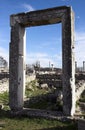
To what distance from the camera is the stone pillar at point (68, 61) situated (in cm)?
929

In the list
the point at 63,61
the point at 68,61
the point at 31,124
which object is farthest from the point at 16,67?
the point at 31,124

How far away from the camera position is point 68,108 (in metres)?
9.21

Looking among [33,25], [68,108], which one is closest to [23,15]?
[33,25]

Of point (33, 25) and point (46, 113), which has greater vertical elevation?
point (33, 25)

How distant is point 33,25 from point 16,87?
3023 millimetres

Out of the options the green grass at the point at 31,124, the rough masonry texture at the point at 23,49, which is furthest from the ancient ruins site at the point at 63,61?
the green grass at the point at 31,124

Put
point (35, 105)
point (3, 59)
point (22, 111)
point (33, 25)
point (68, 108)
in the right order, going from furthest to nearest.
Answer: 1. point (3, 59)
2. point (35, 105)
3. point (33, 25)
4. point (22, 111)
5. point (68, 108)

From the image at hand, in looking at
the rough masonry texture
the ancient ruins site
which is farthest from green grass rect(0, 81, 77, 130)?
the rough masonry texture

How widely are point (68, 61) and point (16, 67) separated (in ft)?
8.24

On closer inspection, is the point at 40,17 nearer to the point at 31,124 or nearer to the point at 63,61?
the point at 63,61

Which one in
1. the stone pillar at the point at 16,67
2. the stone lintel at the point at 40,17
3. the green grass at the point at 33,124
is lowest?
the green grass at the point at 33,124

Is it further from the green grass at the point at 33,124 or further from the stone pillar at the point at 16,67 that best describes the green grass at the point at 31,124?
the stone pillar at the point at 16,67

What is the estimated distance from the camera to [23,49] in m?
10.6

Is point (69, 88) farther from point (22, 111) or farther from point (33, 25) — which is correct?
point (33, 25)
